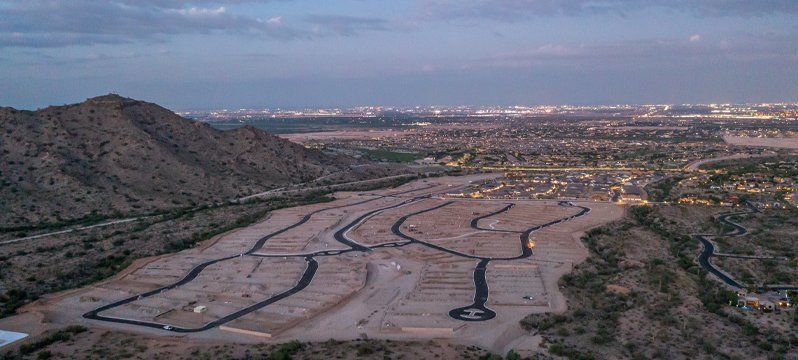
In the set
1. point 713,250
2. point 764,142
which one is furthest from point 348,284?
point 764,142

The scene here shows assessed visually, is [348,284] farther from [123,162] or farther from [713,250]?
[123,162]

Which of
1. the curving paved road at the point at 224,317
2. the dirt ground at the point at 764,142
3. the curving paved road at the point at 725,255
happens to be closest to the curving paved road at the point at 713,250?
the curving paved road at the point at 725,255

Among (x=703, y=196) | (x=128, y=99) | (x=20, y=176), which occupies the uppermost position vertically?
(x=128, y=99)

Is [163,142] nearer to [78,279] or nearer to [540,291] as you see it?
[78,279]

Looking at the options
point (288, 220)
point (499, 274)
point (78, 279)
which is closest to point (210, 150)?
point (288, 220)

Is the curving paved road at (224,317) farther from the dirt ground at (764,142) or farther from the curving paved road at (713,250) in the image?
the dirt ground at (764,142)
